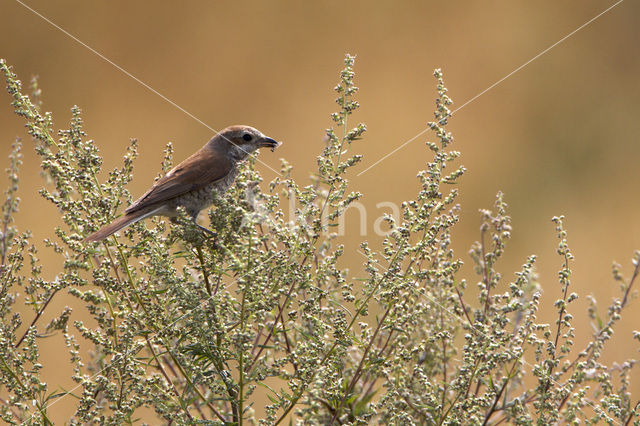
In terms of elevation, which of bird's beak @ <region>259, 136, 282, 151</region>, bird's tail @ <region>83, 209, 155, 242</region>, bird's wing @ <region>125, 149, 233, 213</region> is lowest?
bird's tail @ <region>83, 209, 155, 242</region>

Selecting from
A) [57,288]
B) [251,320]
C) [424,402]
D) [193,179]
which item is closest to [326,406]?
[424,402]

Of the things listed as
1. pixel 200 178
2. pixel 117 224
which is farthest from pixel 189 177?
pixel 117 224

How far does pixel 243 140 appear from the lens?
12.4 ft

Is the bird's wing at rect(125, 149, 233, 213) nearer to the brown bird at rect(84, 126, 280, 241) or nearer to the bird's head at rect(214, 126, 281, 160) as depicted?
the brown bird at rect(84, 126, 280, 241)

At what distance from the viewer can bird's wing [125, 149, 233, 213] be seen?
306cm

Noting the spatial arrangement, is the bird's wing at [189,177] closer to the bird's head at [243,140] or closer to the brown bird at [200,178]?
the brown bird at [200,178]

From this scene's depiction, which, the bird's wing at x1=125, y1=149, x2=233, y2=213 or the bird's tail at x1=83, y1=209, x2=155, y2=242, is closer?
the bird's tail at x1=83, y1=209, x2=155, y2=242

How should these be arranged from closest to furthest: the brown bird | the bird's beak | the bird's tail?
the bird's tail
the brown bird
the bird's beak

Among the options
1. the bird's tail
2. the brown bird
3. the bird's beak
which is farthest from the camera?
the bird's beak

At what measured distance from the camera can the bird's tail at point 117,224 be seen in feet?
7.18

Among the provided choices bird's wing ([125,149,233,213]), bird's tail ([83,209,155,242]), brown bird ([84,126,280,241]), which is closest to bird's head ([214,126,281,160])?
brown bird ([84,126,280,241])

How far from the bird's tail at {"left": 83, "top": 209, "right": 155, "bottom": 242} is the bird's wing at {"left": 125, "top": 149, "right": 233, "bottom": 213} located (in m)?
0.06

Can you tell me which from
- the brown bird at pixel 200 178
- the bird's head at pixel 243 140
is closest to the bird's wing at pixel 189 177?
the brown bird at pixel 200 178

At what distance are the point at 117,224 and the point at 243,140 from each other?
1.50 meters
